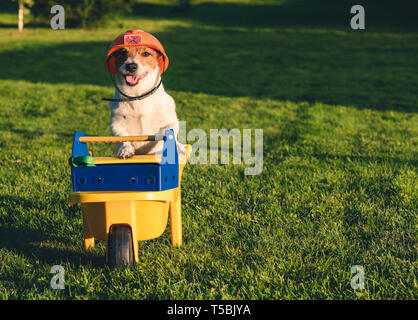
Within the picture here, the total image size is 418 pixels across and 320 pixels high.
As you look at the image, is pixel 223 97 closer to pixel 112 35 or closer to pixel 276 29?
pixel 112 35

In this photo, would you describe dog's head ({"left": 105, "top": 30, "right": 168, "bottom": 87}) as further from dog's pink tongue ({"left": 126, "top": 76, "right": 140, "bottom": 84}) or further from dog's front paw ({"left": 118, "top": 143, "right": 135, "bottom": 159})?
dog's front paw ({"left": 118, "top": 143, "right": 135, "bottom": 159})

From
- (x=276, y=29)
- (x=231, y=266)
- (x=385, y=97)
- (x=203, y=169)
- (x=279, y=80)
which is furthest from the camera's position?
(x=276, y=29)

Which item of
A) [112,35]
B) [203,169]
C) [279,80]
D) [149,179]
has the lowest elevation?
[203,169]

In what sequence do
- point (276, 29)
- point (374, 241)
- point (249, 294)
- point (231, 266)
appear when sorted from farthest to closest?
point (276, 29) < point (374, 241) < point (231, 266) < point (249, 294)

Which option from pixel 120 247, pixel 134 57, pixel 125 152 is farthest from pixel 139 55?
pixel 120 247

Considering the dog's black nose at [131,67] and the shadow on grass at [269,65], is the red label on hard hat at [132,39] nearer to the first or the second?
the dog's black nose at [131,67]

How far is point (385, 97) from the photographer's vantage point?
29.6 feet

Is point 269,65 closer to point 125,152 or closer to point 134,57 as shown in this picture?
point 134,57

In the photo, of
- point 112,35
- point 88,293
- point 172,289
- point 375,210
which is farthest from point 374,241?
point 112,35

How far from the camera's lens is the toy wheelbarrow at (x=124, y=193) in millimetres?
2330

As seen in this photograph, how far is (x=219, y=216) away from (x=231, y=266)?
29.9 inches

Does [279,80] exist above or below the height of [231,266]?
above

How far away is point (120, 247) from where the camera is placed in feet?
8.02

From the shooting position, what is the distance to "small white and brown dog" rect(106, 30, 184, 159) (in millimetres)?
2650
